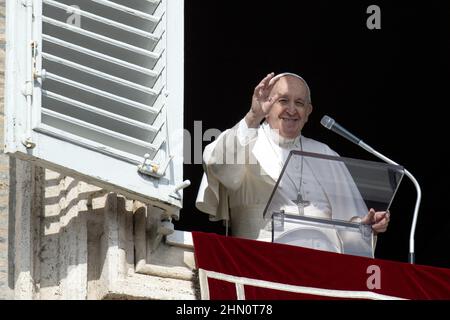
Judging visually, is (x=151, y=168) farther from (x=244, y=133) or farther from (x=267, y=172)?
(x=267, y=172)

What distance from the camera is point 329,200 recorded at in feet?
40.7

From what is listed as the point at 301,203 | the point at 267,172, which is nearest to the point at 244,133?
the point at 267,172

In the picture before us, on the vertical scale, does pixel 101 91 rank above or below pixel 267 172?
above

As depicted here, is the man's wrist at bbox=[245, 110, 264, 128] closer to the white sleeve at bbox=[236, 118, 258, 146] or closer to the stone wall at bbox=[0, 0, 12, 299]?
the white sleeve at bbox=[236, 118, 258, 146]

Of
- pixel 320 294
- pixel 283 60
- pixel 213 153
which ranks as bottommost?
pixel 320 294

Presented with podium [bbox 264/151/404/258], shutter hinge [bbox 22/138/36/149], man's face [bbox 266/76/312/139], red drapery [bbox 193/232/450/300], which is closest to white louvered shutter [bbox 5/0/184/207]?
shutter hinge [bbox 22/138/36/149]

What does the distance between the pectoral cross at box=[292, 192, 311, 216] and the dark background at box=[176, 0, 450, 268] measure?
7.51 ft

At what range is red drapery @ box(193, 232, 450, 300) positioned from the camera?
11758 mm

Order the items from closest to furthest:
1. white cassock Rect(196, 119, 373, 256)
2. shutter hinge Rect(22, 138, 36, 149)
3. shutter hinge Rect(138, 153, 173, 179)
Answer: shutter hinge Rect(22, 138, 36, 149) → shutter hinge Rect(138, 153, 173, 179) → white cassock Rect(196, 119, 373, 256)

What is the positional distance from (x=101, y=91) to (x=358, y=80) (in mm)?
3219

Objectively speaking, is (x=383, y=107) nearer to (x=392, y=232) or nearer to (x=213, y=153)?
(x=392, y=232)

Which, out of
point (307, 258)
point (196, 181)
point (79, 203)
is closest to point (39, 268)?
point (79, 203)

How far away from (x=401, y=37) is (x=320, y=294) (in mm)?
3198

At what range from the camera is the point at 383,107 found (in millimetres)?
15055
